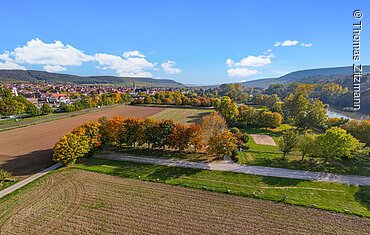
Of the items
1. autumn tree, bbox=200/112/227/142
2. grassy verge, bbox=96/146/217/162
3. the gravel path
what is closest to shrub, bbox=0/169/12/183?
the gravel path

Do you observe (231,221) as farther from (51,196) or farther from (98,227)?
(51,196)

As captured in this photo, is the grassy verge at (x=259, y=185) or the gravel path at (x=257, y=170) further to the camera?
the gravel path at (x=257, y=170)

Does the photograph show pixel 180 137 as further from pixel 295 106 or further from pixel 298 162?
pixel 295 106

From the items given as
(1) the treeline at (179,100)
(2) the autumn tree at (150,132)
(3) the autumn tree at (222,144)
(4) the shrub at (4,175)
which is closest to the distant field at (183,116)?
(1) the treeline at (179,100)

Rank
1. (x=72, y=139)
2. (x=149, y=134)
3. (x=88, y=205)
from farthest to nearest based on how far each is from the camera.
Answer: (x=149, y=134), (x=72, y=139), (x=88, y=205)

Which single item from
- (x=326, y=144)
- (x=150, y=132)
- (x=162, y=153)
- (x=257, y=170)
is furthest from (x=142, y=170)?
(x=326, y=144)

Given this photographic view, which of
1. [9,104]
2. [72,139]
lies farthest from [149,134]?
[9,104]

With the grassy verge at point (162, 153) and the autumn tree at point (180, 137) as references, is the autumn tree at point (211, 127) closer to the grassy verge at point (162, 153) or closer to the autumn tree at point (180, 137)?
the grassy verge at point (162, 153)
